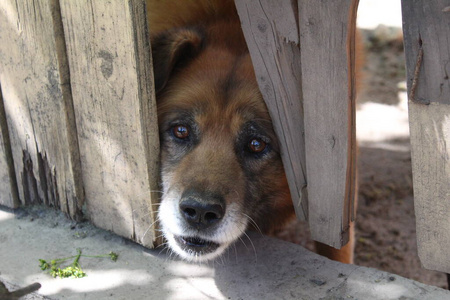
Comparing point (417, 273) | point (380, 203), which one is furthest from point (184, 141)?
point (380, 203)

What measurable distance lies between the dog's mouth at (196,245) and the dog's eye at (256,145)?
62 cm

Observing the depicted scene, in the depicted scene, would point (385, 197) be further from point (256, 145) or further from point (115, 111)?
point (115, 111)

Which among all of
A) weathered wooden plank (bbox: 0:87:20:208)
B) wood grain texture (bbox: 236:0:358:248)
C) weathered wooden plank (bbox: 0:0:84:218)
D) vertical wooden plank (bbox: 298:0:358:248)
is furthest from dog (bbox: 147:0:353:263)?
weathered wooden plank (bbox: 0:87:20:208)

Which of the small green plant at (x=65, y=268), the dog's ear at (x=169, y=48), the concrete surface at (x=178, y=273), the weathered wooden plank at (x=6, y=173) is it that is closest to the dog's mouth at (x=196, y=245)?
the concrete surface at (x=178, y=273)

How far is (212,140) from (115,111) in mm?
570

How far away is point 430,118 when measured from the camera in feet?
7.04

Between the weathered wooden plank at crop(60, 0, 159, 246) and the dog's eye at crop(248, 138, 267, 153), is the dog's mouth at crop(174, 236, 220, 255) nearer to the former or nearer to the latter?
the weathered wooden plank at crop(60, 0, 159, 246)

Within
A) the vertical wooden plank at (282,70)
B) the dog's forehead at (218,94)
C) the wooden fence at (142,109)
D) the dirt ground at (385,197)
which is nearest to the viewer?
the wooden fence at (142,109)

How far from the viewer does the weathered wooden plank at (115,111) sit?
260cm

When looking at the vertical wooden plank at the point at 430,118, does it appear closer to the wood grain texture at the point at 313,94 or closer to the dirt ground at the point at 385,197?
the wood grain texture at the point at 313,94

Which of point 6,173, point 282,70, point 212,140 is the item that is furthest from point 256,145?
point 6,173

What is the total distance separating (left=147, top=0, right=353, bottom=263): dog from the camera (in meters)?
2.73

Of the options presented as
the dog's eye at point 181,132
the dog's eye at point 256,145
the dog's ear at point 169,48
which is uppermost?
the dog's ear at point 169,48

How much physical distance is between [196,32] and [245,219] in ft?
3.95
